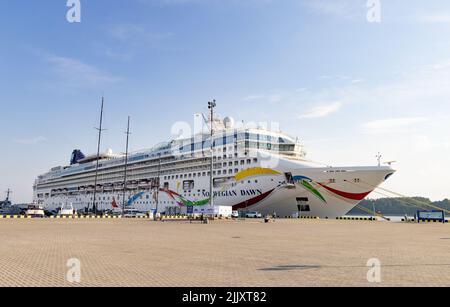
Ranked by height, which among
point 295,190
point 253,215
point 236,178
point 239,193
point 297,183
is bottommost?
point 253,215

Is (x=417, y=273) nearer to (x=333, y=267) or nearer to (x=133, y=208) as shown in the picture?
(x=333, y=267)

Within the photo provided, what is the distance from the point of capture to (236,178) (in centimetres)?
4950

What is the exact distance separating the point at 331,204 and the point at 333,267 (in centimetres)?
3592

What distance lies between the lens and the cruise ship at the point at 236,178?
42.1 meters

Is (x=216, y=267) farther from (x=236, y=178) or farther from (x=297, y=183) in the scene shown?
(x=236, y=178)

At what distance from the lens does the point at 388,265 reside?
32.1 feet

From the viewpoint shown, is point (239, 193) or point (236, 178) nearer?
point (239, 193)

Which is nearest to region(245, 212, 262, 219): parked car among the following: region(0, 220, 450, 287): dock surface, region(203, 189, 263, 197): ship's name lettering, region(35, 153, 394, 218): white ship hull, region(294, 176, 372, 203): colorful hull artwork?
region(35, 153, 394, 218): white ship hull

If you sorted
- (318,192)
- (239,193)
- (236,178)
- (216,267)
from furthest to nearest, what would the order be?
1. (236,178)
2. (239,193)
3. (318,192)
4. (216,267)

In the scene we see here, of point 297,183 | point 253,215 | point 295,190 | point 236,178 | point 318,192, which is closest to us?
point 318,192

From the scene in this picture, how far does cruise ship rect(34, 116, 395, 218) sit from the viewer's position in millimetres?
42094

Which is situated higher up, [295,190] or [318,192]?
[295,190]

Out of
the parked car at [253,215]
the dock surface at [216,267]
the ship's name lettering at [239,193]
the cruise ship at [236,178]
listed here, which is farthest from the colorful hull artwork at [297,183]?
the dock surface at [216,267]

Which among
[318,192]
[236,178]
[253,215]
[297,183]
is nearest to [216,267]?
[297,183]
